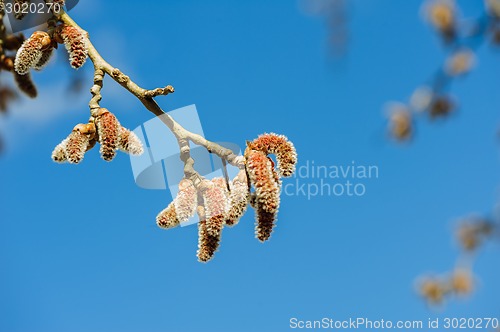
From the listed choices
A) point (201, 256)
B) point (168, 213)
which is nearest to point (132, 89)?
point (168, 213)

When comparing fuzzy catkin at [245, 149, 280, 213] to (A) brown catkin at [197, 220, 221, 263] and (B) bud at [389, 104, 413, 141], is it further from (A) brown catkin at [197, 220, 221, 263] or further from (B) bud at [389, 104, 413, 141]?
(B) bud at [389, 104, 413, 141]

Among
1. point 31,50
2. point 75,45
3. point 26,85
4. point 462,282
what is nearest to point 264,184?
point 75,45

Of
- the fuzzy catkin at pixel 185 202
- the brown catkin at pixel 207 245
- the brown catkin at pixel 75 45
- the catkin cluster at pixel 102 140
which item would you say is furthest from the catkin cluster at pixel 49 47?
the brown catkin at pixel 207 245

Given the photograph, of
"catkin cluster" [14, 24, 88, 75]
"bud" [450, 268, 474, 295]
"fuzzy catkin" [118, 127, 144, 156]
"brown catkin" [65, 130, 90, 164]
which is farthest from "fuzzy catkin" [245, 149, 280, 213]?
"bud" [450, 268, 474, 295]

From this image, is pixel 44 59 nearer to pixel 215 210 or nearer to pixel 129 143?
pixel 129 143

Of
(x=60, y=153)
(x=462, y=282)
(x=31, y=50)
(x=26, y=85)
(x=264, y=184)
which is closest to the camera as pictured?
(x=264, y=184)

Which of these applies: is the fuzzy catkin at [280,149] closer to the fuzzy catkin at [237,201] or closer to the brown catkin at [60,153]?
the fuzzy catkin at [237,201]

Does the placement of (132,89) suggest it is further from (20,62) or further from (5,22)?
(5,22)
